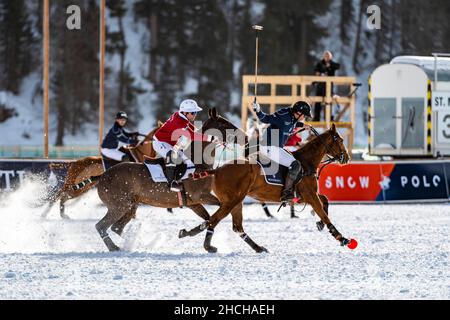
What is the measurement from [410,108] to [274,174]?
15224 mm

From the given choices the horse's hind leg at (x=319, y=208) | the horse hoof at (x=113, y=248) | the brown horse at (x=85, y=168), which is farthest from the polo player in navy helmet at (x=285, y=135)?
the brown horse at (x=85, y=168)

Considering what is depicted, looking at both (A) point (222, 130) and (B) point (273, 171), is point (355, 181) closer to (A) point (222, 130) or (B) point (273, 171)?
(A) point (222, 130)

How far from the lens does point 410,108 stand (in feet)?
92.8

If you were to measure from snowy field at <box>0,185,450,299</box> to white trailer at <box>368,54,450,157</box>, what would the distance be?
8493mm

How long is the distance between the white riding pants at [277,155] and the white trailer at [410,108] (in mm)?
14358

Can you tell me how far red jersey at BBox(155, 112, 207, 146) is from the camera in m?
13.7

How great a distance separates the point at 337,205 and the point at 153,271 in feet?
46.9

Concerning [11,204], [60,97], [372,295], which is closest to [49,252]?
[372,295]

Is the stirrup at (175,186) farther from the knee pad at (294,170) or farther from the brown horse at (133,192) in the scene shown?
the knee pad at (294,170)

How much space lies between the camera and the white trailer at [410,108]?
1088 inches

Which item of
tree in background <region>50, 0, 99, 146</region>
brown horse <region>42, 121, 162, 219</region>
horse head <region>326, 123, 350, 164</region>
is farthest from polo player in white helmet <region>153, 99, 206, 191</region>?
tree in background <region>50, 0, 99, 146</region>
